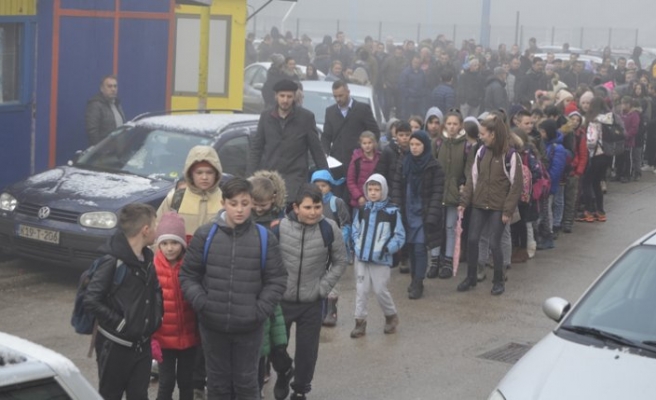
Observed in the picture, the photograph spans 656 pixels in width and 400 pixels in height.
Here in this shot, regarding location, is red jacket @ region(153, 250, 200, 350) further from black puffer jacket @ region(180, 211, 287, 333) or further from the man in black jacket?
the man in black jacket

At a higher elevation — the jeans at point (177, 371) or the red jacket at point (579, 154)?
the red jacket at point (579, 154)

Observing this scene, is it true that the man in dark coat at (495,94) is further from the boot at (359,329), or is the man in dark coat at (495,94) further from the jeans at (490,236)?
the boot at (359,329)

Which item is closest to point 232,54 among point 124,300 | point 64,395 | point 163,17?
point 163,17

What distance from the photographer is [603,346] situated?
6.53 m

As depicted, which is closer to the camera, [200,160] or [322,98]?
[200,160]

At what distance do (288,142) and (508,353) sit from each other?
2901 mm

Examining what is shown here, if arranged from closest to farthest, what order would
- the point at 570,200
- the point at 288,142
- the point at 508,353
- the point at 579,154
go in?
the point at 508,353 → the point at 288,142 → the point at 579,154 → the point at 570,200

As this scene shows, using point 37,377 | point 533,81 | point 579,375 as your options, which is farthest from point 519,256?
point 533,81

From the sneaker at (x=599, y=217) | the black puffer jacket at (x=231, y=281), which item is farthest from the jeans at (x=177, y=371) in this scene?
the sneaker at (x=599, y=217)

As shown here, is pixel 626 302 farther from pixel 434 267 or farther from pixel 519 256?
pixel 519 256

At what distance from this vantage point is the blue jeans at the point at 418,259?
37.6 ft

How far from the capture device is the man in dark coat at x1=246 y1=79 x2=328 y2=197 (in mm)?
11336

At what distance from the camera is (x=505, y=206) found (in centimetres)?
1172

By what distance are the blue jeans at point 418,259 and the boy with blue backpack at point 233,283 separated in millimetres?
4488
